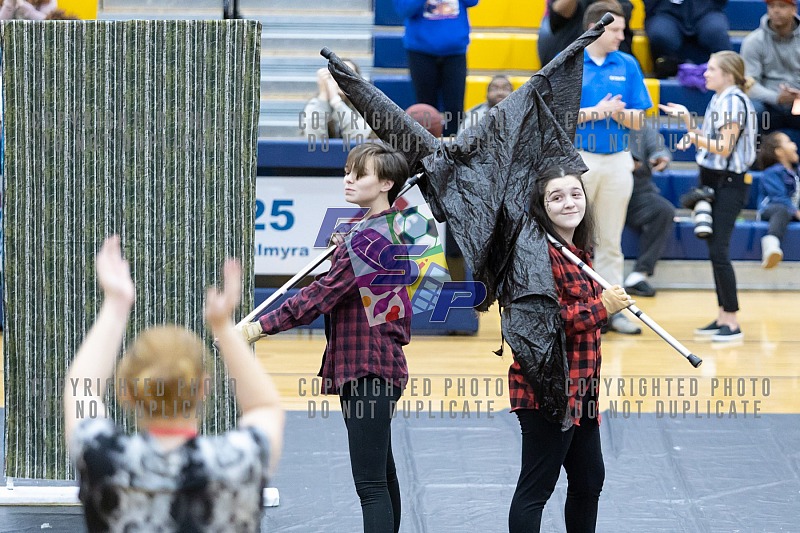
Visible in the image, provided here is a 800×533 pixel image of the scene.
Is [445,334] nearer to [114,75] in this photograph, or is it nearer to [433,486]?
[433,486]

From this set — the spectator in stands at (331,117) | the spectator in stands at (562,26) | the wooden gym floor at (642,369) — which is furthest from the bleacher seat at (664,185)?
the spectator in stands at (562,26)

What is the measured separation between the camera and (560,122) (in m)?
3.60

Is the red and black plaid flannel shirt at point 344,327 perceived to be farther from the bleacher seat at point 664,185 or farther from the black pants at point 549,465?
the bleacher seat at point 664,185

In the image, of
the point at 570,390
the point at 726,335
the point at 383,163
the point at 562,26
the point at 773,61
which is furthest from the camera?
the point at 773,61

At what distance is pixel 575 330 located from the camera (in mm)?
3303

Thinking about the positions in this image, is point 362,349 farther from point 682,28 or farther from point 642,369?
point 682,28

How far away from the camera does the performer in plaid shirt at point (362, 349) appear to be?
11.2ft

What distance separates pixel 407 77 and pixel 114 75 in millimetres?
5227

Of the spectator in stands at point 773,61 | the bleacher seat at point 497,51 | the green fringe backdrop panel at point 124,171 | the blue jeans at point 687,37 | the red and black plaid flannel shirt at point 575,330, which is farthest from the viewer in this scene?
the bleacher seat at point 497,51

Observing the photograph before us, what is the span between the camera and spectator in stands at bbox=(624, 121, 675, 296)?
7574 mm

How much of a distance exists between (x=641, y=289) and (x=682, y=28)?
2.31 meters

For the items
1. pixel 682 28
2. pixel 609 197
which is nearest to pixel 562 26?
pixel 682 28

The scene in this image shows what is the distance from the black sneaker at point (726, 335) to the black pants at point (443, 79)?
217 centimetres

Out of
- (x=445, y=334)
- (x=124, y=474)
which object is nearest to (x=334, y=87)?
(x=445, y=334)
